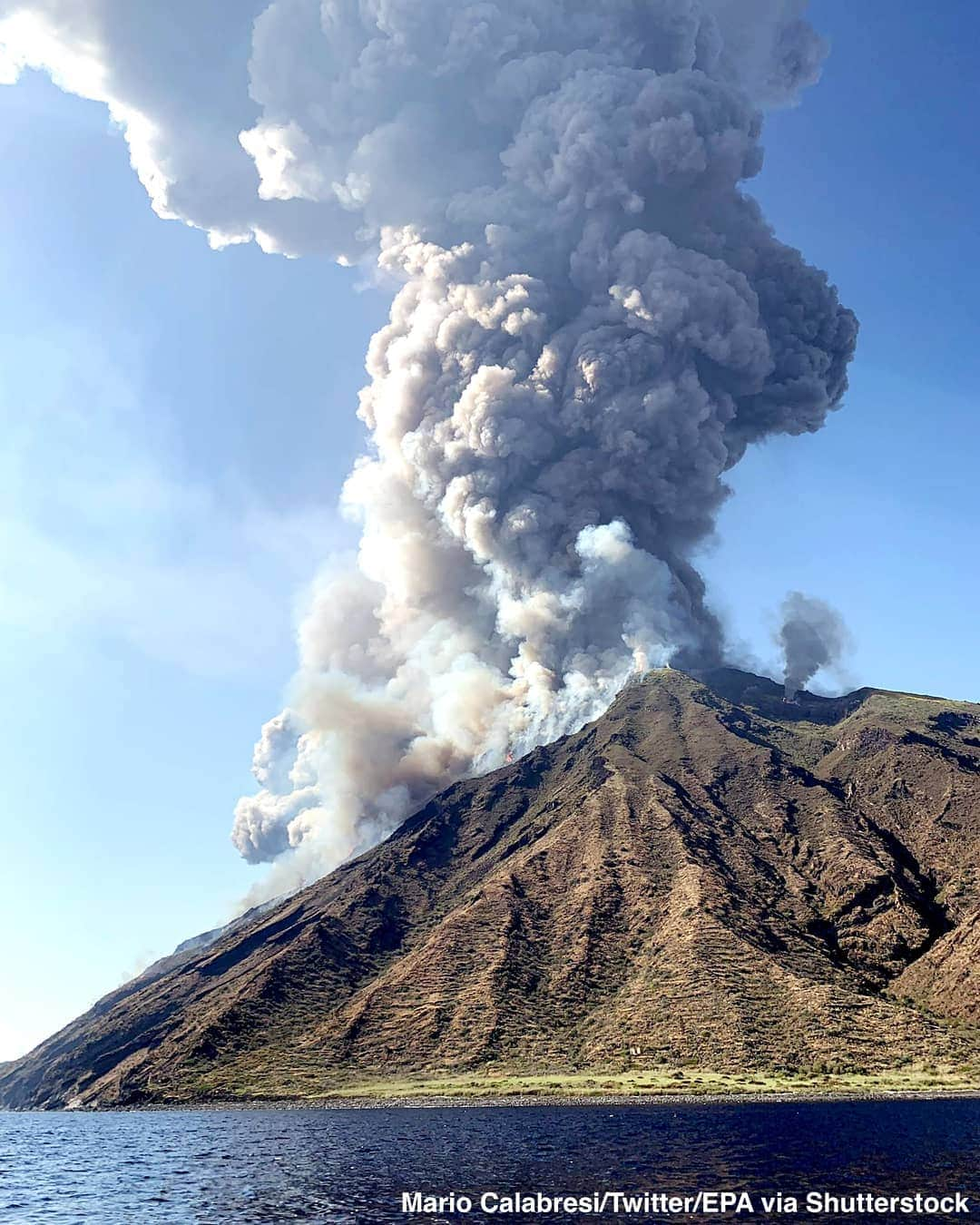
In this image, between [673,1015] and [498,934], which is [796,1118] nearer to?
[673,1015]

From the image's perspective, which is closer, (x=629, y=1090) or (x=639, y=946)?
(x=629, y=1090)

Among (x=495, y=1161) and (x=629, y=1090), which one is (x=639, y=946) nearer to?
(x=629, y=1090)

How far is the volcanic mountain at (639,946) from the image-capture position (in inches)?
4574

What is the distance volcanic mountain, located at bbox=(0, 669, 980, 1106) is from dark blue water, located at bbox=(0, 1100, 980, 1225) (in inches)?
1034

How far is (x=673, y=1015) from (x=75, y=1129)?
84.6 meters

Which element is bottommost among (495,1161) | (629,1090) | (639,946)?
(629,1090)

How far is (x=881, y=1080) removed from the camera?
98438 millimetres

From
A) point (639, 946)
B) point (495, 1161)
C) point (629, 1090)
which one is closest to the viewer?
point (495, 1161)

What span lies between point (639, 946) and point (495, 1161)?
82.8 m

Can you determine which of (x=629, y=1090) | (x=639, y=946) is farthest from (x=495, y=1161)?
(x=639, y=946)

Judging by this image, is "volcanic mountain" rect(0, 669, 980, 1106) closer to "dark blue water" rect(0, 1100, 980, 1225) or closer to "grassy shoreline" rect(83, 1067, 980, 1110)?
"grassy shoreline" rect(83, 1067, 980, 1110)

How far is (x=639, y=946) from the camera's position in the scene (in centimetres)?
13800

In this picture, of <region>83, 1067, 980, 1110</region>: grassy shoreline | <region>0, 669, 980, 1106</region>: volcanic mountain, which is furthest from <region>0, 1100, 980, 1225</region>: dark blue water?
<region>0, 669, 980, 1106</region>: volcanic mountain

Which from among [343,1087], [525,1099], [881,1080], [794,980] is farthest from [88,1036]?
[881,1080]
